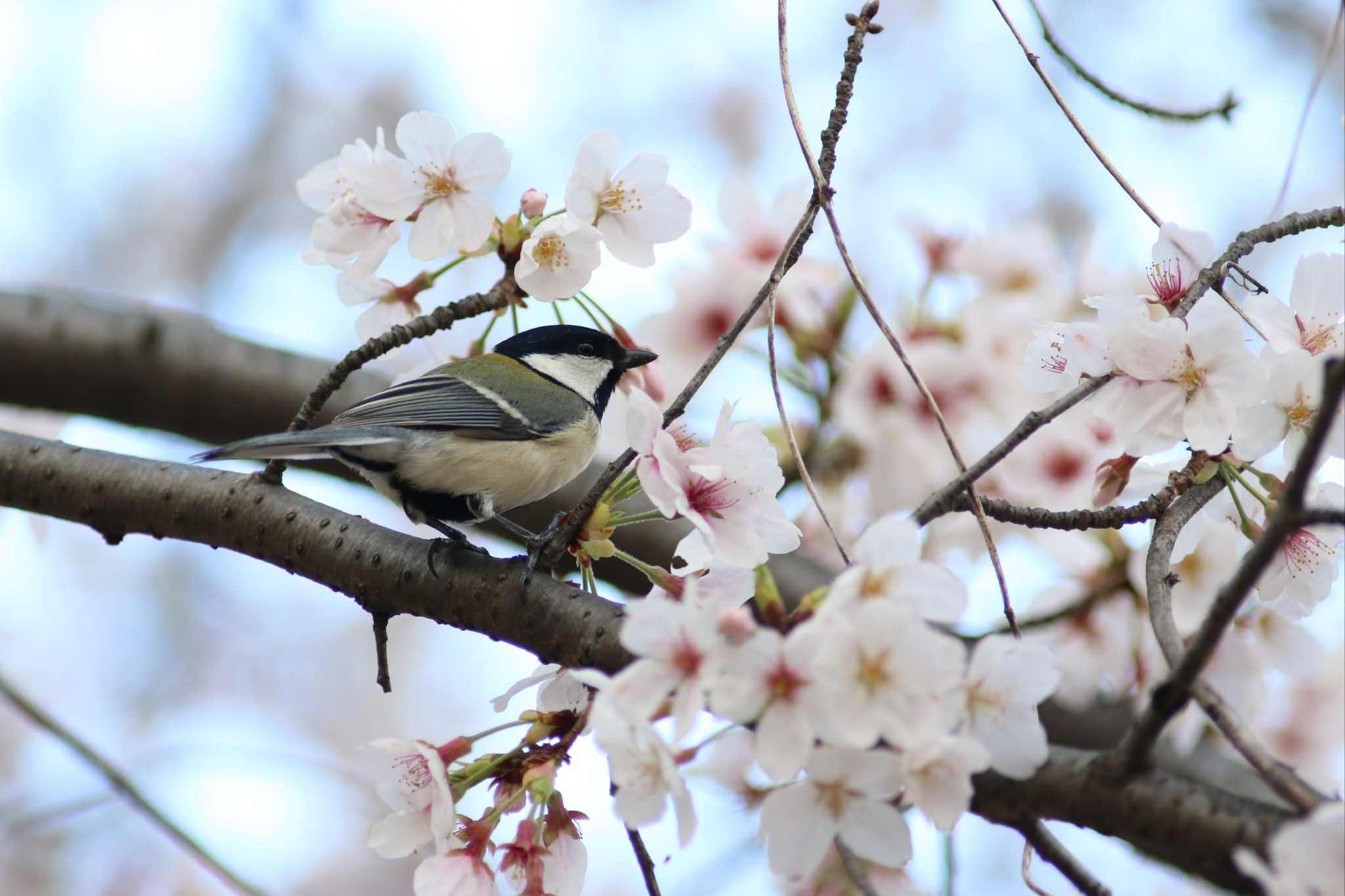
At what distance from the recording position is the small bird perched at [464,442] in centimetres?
234

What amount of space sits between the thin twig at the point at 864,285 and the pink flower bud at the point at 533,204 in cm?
49

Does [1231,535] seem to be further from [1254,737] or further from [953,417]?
[1254,737]

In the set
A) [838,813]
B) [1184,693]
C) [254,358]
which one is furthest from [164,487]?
[1184,693]

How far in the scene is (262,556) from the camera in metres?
1.91

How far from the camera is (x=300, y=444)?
6.36 ft

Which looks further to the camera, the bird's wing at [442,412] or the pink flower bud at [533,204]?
the bird's wing at [442,412]

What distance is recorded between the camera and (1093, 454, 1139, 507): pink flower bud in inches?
67.6

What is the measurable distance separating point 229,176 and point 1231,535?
277 inches

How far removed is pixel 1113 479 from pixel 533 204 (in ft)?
3.47

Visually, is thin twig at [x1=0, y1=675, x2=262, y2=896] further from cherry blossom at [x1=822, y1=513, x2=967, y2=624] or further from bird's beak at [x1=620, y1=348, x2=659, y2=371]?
cherry blossom at [x1=822, y1=513, x2=967, y2=624]

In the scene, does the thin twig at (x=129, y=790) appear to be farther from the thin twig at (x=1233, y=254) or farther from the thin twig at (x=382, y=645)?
the thin twig at (x=1233, y=254)

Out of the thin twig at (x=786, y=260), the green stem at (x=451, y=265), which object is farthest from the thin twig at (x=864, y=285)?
the green stem at (x=451, y=265)

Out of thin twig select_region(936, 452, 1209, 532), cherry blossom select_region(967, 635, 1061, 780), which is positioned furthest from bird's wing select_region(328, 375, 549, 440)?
cherry blossom select_region(967, 635, 1061, 780)

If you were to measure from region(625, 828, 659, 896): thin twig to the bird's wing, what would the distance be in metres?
1.17
